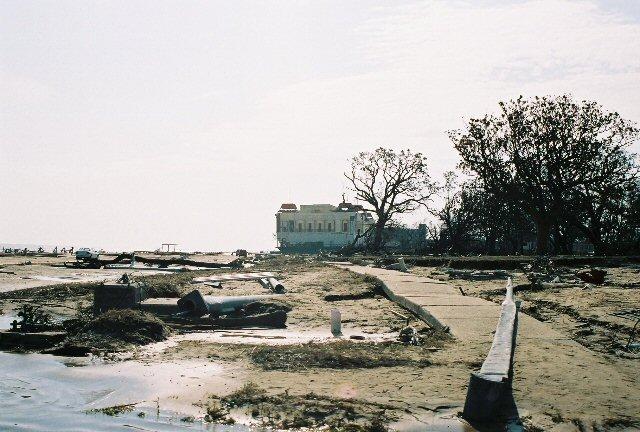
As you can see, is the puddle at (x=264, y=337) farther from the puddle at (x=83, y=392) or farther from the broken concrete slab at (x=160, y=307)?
the broken concrete slab at (x=160, y=307)

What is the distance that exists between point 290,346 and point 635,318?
4.62m

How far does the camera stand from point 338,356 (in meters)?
6.16

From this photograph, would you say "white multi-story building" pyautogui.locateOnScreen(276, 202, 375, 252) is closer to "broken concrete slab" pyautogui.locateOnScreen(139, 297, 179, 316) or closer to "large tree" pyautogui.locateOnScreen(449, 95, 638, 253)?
"large tree" pyautogui.locateOnScreen(449, 95, 638, 253)

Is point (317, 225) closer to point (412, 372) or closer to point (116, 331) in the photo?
point (116, 331)

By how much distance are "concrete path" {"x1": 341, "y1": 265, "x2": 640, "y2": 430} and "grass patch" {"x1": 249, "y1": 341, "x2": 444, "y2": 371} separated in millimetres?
378

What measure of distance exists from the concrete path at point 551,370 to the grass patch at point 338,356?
0.38m

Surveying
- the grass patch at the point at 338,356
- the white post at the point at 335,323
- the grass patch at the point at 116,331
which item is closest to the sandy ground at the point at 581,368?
the grass patch at the point at 338,356

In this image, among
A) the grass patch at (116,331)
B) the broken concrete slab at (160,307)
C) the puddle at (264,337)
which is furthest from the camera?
the broken concrete slab at (160,307)

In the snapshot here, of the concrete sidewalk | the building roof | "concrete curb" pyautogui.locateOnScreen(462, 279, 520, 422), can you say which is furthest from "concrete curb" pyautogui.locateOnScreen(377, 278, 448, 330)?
the building roof

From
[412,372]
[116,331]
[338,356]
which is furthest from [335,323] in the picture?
[412,372]

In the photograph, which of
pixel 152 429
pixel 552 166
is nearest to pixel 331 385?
pixel 152 429

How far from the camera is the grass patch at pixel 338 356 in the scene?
5859mm

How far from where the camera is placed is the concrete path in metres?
4.28

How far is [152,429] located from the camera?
408 centimetres
